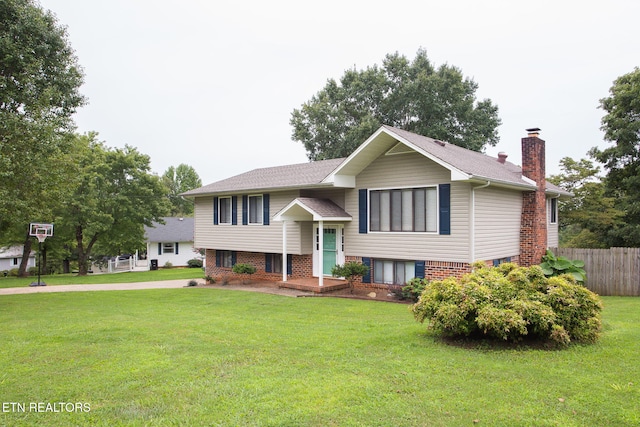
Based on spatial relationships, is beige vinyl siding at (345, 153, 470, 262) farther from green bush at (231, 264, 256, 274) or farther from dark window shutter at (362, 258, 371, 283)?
green bush at (231, 264, 256, 274)

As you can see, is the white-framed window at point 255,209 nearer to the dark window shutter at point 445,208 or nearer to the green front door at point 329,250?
the green front door at point 329,250

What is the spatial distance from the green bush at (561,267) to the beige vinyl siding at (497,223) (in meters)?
1.10

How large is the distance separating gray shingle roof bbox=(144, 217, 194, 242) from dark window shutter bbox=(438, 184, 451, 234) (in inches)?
1158

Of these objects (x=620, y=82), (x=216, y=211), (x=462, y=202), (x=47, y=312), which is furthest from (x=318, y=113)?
(x=47, y=312)

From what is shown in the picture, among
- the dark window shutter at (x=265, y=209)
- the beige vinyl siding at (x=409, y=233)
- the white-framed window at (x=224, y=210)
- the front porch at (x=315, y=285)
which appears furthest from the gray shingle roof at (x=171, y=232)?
the beige vinyl siding at (x=409, y=233)

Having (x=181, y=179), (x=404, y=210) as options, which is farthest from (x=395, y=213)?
(x=181, y=179)

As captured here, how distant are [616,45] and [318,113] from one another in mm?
21029

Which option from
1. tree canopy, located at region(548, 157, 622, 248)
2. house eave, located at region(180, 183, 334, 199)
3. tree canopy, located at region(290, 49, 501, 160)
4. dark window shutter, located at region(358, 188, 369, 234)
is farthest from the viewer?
tree canopy, located at region(290, 49, 501, 160)

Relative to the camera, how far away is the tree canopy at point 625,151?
19625 mm

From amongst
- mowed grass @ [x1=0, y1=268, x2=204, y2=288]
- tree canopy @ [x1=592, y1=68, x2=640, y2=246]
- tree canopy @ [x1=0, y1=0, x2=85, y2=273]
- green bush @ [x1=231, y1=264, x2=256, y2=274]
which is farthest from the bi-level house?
mowed grass @ [x1=0, y1=268, x2=204, y2=288]

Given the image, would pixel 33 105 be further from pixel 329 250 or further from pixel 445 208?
pixel 445 208

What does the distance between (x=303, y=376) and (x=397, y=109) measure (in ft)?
99.7

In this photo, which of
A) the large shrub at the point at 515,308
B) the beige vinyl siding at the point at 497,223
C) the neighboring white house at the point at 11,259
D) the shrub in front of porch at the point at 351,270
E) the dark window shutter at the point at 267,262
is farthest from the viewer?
the neighboring white house at the point at 11,259

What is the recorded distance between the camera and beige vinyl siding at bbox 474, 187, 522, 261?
516 inches
